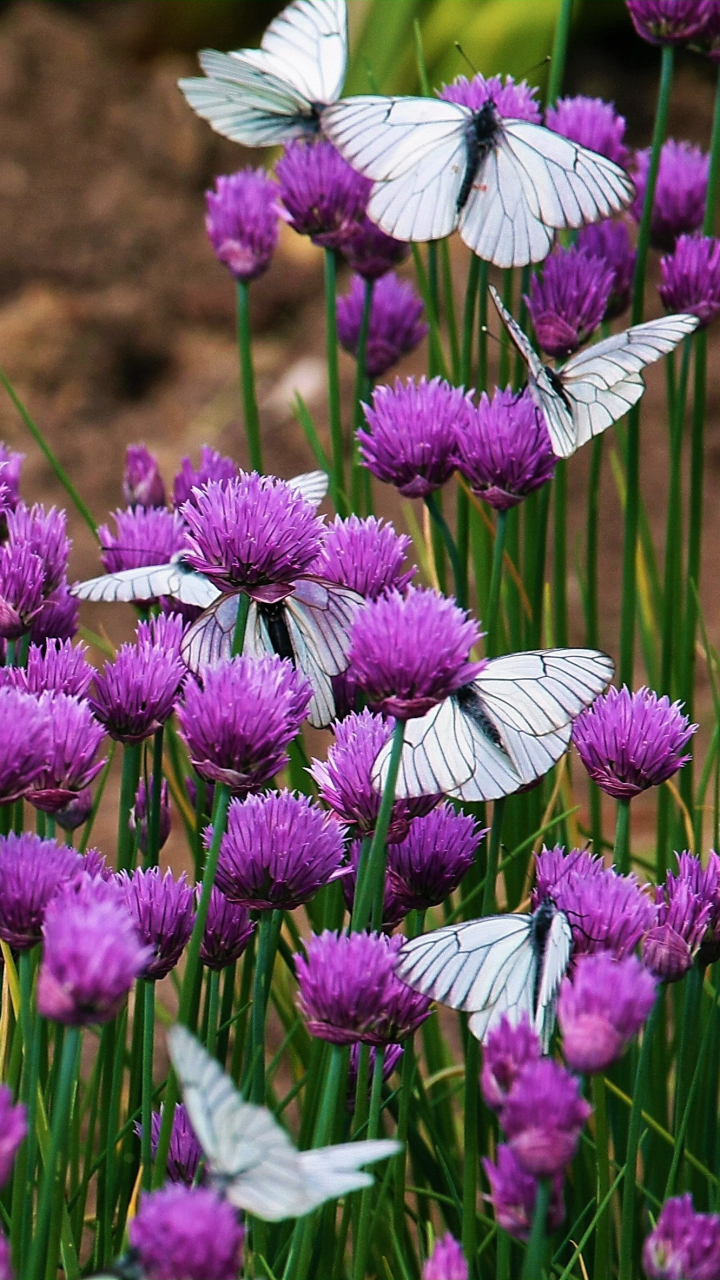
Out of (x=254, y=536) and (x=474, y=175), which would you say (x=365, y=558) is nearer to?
(x=254, y=536)

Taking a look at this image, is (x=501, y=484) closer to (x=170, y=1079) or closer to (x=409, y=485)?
(x=409, y=485)

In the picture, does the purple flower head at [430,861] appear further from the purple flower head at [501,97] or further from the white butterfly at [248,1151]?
the purple flower head at [501,97]

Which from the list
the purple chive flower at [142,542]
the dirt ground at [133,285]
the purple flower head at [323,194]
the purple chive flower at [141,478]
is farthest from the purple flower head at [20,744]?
the dirt ground at [133,285]

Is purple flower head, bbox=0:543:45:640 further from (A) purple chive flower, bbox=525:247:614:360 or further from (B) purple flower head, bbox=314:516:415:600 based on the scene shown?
(A) purple chive flower, bbox=525:247:614:360

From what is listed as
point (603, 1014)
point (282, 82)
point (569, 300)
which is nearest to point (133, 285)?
point (282, 82)

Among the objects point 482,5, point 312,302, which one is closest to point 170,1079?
point 312,302
